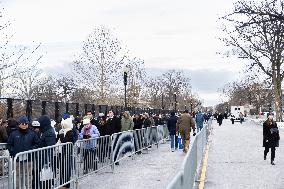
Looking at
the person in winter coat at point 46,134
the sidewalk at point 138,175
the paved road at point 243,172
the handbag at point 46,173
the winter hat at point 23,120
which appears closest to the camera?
the handbag at point 46,173

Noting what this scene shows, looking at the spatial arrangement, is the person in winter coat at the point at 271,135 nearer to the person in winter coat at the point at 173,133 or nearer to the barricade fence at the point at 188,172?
the barricade fence at the point at 188,172

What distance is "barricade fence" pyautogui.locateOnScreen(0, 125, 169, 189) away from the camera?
866cm

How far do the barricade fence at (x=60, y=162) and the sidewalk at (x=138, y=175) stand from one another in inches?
12.3

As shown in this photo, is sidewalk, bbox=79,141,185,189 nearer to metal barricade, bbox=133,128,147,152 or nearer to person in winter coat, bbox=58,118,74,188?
metal barricade, bbox=133,128,147,152

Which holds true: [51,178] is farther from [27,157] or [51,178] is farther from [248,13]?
[248,13]

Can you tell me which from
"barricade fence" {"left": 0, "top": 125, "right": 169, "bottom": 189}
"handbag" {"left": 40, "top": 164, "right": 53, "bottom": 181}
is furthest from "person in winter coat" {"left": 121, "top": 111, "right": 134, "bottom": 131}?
"handbag" {"left": 40, "top": 164, "right": 53, "bottom": 181}

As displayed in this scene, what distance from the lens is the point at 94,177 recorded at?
13938mm

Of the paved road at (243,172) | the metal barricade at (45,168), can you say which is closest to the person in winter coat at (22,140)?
the metal barricade at (45,168)

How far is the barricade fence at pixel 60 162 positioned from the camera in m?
8.66

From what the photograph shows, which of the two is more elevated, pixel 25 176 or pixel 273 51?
pixel 273 51

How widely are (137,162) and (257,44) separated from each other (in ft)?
135

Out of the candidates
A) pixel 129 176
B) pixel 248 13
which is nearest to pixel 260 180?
pixel 129 176

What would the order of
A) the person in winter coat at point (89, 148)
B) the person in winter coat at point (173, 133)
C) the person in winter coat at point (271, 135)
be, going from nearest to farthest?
the person in winter coat at point (89, 148)
the person in winter coat at point (271, 135)
the person in winter coat at point (173, 133)

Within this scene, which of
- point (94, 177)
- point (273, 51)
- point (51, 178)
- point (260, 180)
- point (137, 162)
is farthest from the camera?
point (273, 51)
